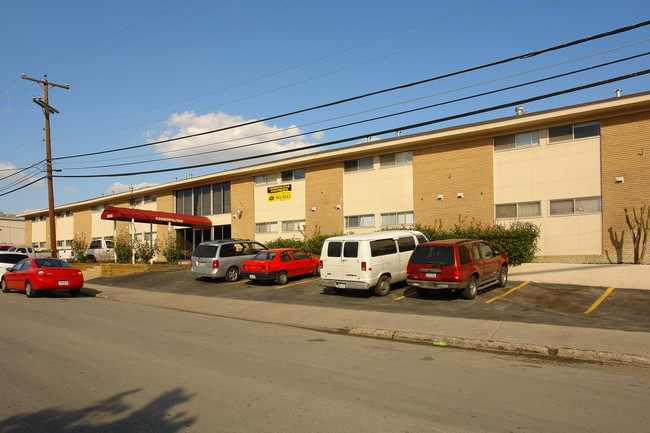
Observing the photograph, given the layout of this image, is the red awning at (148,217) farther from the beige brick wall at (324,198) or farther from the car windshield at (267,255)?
the car windshield at (267,255)

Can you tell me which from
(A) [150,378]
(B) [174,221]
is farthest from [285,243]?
(A) [150,378]

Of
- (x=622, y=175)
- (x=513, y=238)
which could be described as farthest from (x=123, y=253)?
(x=622, y=175)

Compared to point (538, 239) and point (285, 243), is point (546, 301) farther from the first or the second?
point (285, 243)

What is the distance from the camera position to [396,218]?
912 inches

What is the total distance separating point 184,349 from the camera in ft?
27.8

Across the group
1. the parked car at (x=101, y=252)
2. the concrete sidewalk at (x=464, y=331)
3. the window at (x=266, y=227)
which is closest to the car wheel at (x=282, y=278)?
the concrete sidewalk at (x=464, y=331)

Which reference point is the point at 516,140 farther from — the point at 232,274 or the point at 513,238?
the point at 232,274

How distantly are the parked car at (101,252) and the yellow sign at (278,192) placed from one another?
41.6 feet

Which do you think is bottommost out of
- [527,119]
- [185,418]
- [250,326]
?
[250,326]

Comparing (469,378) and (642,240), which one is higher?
(642,240)

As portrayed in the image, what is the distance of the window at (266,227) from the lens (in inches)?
1149

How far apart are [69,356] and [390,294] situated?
33.8 ft

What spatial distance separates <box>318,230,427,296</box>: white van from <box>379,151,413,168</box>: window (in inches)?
292

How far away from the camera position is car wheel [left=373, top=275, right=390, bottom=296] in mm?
15383
